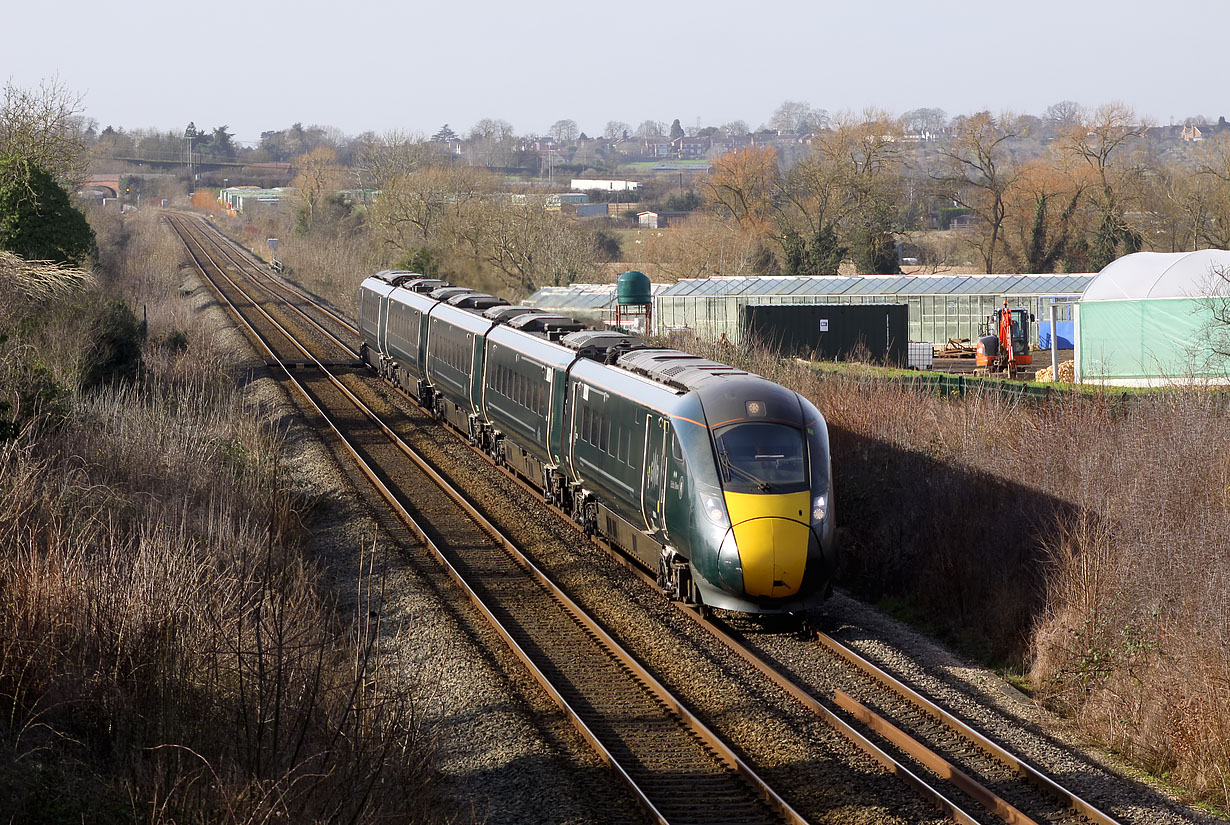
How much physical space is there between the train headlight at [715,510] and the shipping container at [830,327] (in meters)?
26.0

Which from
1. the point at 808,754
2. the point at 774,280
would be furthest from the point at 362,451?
the point at 774,280

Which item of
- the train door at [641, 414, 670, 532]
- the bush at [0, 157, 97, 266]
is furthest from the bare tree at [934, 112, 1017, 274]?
the train door at [641, 414, 670, 532]

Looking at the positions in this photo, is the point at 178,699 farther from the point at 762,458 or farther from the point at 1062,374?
the point at 1062,374

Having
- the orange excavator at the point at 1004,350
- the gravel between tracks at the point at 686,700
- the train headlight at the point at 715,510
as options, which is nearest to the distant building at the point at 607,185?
the orange excavator at the point at 1004,350

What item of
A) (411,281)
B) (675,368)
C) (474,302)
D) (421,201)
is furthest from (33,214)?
(421,201)

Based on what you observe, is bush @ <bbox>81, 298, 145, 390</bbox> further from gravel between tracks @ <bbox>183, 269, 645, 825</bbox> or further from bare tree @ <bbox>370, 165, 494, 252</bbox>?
bare tree @ <bbox>370, 165, 494, 252</bbox>

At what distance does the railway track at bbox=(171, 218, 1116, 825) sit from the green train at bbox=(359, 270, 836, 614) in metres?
0.93

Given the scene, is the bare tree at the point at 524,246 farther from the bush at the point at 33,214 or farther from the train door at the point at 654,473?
the train door at the point at 654,473

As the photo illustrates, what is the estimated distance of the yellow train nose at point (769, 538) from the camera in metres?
13.2

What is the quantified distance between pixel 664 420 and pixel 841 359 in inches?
1034

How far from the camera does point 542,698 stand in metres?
12.2

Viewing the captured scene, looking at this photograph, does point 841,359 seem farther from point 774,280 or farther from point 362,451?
point 362,451

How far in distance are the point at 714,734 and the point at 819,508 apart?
3.45m

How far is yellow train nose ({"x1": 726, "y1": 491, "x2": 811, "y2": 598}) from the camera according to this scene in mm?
13203
